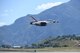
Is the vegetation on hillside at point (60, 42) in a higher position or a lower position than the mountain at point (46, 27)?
lower

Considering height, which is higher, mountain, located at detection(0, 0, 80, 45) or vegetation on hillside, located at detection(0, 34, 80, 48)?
mountain, located at detection(0, 0, 80, 45)

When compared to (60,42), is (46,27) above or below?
above

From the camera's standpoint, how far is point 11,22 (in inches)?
355

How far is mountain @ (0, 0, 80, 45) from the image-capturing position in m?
8.20

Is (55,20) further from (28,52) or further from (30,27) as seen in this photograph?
(28,52)

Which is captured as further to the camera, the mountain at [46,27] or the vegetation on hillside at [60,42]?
the mountain at [46,27]

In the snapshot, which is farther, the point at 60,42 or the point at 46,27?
the point at 46,27

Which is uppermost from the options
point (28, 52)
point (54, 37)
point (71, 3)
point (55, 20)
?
point (71, 3)

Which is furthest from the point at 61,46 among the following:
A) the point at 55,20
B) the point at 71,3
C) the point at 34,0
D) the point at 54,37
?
the point at 34,0

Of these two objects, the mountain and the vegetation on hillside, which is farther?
the mountain

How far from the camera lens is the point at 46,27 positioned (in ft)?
27.9

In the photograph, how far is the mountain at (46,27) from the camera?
8203 mm

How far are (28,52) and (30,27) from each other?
3.23ft

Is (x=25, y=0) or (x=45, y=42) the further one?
(x=25, y=0)
